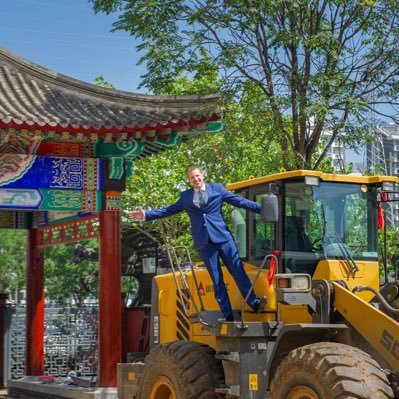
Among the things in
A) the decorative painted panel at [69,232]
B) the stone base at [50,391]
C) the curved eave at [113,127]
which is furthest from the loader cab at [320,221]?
the decorative painted panel at [69,232]

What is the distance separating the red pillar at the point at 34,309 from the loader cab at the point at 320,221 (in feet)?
32.1

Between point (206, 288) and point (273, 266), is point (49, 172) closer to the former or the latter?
point (206, 288)

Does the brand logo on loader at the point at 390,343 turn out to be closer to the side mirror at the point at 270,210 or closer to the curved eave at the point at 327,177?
the side mirror at the point at 270,210

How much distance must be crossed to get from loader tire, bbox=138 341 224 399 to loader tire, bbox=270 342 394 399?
1189 mm

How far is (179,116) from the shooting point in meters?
14.4

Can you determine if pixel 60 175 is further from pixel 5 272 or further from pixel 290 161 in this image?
pixel 5 272

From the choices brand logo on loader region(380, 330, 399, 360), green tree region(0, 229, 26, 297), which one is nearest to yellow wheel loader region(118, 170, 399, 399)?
brand logo on loader region(380, 330, 399, 360)

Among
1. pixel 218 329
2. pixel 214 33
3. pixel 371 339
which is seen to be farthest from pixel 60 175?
pixel 371 339

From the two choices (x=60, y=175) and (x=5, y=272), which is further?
(x=5, y=272)

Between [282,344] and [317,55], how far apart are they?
7.35 meters

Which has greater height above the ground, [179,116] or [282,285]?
[179,116]

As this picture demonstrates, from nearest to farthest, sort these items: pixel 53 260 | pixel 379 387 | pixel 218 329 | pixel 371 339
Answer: pixel 379 387
pixel 371 339
pixel 218 329
pixel 53 260

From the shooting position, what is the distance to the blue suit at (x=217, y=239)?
8.88m

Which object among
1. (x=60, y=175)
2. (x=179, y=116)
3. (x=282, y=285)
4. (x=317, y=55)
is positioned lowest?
(x=282, y=285)
